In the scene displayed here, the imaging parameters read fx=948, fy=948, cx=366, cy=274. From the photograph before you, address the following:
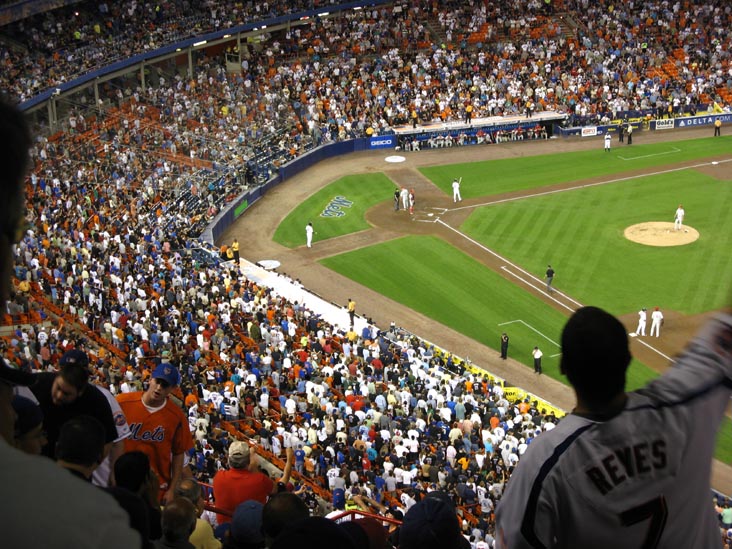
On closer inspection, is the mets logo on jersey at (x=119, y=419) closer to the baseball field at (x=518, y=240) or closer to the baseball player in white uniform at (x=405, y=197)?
the baseball field at (x=518, y=240)

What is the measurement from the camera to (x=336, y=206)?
145 ft

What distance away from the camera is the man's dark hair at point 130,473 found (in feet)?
20.8

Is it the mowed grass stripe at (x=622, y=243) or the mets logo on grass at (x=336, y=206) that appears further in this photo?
the mets logo on grass at (x=336, y=206)

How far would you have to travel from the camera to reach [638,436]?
11.7 ft

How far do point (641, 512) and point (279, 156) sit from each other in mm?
44602

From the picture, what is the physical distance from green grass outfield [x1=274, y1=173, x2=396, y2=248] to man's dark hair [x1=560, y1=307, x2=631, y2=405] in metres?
36.0

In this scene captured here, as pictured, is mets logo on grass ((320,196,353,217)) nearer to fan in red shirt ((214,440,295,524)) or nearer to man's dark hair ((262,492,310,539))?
fan in red shirt ((214,440,295,524))

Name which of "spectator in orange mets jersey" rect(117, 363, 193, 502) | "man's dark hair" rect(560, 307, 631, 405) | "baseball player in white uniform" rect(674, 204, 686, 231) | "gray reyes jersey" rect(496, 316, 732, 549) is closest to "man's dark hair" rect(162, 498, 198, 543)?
"spectator in orange mets jersey" rect(117, 363, 193, 502)

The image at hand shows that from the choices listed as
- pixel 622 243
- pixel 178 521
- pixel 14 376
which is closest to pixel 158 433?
pixel 178 521

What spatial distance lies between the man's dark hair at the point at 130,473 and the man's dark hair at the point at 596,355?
3.63 m

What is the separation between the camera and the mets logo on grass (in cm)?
4319

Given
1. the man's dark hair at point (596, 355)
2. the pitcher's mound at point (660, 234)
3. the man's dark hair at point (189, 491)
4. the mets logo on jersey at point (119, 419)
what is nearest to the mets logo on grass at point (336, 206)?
the pitcher's mound at point (660, 234)

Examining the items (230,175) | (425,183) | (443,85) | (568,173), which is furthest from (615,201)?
(230,175)

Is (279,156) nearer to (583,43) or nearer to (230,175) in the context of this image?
(230,175)
